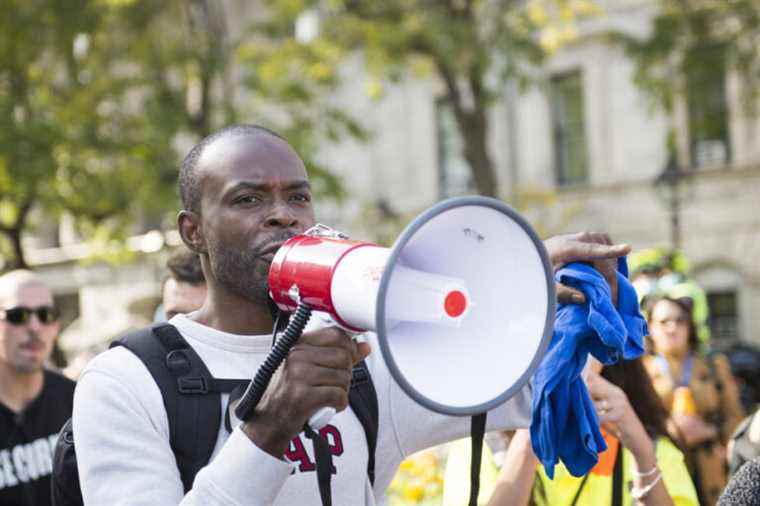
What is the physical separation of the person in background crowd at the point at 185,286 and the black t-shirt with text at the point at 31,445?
2.28ft

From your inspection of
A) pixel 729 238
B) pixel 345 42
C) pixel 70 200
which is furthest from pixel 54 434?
pixel 729 238

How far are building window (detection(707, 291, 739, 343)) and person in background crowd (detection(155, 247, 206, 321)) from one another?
1596cm

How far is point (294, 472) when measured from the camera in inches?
83.0

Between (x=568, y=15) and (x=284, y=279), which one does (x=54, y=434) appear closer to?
(x=284, y=279)

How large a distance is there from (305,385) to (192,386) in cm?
37

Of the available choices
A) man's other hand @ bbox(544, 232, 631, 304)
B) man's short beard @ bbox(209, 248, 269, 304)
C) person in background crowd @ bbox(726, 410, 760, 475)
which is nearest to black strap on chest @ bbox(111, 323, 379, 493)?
man's short beard @ bbox(209, 248, 269, 304)

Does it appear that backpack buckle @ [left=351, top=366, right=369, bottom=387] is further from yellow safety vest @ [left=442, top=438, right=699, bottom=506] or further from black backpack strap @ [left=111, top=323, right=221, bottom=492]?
yellow safety vest @ [left=442, top=438, right=699, bottom=506]

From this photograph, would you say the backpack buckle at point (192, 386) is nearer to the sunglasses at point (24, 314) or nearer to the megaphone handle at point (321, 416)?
the megaphone handle at point (321, 416)

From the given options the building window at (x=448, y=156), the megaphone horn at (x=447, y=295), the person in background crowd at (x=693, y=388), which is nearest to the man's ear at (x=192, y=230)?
the megaphone horn at (x=447, y=295)

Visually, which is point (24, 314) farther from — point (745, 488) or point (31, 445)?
point (745, 488)

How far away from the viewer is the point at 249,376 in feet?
7.07

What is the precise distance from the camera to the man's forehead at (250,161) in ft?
7.06

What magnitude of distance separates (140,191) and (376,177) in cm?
883

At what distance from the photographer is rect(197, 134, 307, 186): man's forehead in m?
2.15
